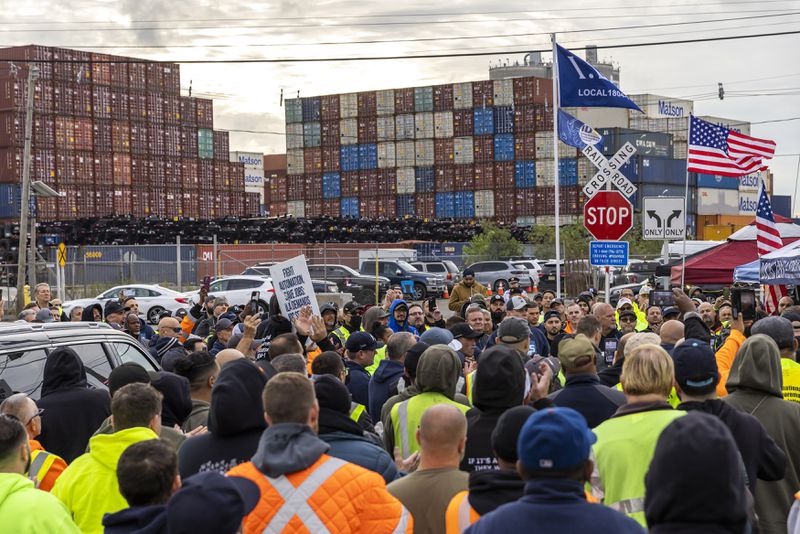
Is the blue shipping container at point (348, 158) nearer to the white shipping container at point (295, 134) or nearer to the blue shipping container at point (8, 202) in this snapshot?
the white shipping container at point (295, 134)

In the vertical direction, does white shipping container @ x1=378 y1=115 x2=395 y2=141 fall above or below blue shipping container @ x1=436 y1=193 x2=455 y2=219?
above

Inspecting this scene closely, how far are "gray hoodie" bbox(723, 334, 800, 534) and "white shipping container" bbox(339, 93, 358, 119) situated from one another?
248ft

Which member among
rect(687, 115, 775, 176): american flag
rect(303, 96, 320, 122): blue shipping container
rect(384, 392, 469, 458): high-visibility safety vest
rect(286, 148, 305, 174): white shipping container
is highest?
rect(303, 96, 320, 122): blue shipping container

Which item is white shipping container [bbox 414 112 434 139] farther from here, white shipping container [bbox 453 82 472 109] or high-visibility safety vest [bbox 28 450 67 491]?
high-visibility safety vest [bbox 28 450 67 491]

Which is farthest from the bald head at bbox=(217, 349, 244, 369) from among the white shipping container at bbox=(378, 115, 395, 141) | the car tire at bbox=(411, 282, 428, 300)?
the white shipping container at bbox=(378, 115, 395, 141)

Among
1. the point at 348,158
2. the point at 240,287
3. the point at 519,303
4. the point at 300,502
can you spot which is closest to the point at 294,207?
the point at 348,158

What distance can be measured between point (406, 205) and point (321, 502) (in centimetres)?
7348

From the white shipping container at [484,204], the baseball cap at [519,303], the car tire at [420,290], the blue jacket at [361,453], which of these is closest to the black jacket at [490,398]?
the blue jacket at [361,453]

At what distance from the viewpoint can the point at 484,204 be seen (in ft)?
242

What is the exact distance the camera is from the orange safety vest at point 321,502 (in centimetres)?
374

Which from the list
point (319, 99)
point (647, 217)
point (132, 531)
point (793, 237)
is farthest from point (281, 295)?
point (319, 99)

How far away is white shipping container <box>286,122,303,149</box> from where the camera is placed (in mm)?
82812

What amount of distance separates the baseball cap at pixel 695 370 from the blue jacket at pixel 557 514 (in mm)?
1859

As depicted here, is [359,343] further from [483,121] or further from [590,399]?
[483,121]
